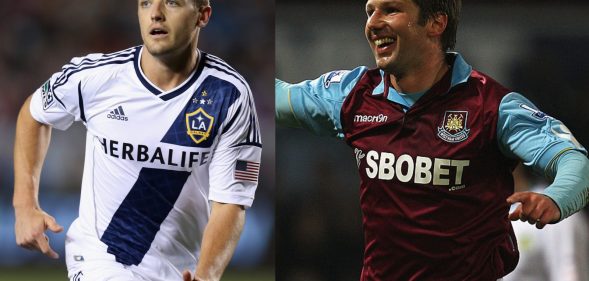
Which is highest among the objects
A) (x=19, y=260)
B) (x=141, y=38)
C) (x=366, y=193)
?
(x=141, y=38)

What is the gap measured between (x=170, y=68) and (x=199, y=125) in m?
0.25

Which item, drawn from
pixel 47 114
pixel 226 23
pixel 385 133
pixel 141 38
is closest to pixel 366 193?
pixel 385 133

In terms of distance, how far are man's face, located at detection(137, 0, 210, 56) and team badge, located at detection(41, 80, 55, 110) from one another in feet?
1.44

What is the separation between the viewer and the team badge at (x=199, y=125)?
319 centimetres

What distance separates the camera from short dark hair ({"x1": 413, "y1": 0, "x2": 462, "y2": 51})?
3230 millimetres

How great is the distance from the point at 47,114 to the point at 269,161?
2.98 feet

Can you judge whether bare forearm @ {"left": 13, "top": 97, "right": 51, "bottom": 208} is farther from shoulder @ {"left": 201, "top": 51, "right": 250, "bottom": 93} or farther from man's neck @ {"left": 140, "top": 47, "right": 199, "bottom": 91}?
shoulder @ {"left": 201, "top": 51, "right": 250, "bottom": 93}

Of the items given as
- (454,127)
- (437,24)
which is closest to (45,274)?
(454,127)

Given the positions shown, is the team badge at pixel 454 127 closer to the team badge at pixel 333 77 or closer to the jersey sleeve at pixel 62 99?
the team badge at pixel 333 77

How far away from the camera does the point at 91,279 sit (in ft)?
10.4

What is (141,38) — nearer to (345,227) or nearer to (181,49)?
(181,49)

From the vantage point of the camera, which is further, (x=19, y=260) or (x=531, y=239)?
(x=531, y=239)

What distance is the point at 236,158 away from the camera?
321 centimetres

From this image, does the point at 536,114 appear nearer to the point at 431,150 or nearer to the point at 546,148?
the point at 546,148
